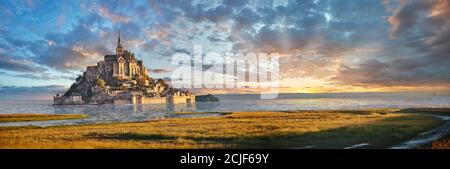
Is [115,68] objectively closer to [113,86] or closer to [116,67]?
[116,67]

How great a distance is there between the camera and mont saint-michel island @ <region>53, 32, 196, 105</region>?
173m

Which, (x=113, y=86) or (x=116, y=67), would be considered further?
(x=116, y=67)

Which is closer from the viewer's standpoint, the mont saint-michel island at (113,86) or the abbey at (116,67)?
the mont saint-michel island at (113,86)

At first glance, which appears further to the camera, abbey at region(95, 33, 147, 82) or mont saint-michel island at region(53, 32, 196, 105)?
abbey at region(95, 33, 147, 82)

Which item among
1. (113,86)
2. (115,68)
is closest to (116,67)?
(115,68)

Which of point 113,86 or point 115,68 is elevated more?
point 115,68

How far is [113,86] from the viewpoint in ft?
581

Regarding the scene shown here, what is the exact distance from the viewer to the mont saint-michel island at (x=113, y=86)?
6806 inches
